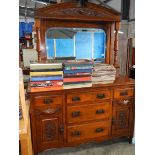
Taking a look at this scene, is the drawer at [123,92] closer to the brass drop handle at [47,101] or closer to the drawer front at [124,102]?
the drawer front at [124,102]

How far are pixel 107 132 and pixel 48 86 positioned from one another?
0.94 metres

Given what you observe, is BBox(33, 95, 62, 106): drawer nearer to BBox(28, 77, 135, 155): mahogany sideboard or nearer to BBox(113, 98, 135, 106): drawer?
BBox(28, 77, 135, 155): mahogany sideboard

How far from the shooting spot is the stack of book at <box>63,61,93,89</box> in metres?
1.88

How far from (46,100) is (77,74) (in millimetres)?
431

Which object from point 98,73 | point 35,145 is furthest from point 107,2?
point 35,145

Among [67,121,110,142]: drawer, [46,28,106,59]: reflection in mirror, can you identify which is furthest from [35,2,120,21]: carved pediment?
[67,121,110,142]: drawer

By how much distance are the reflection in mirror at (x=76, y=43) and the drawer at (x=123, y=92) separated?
1.73 ft

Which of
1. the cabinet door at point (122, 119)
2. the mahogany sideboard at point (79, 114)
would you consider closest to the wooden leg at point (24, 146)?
the mahogany sideboard at point (79, 114)

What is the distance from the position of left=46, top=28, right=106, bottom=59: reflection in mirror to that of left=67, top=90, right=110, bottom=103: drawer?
1.77 feet

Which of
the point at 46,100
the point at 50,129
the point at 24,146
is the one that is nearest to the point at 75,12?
the point at 46,100
